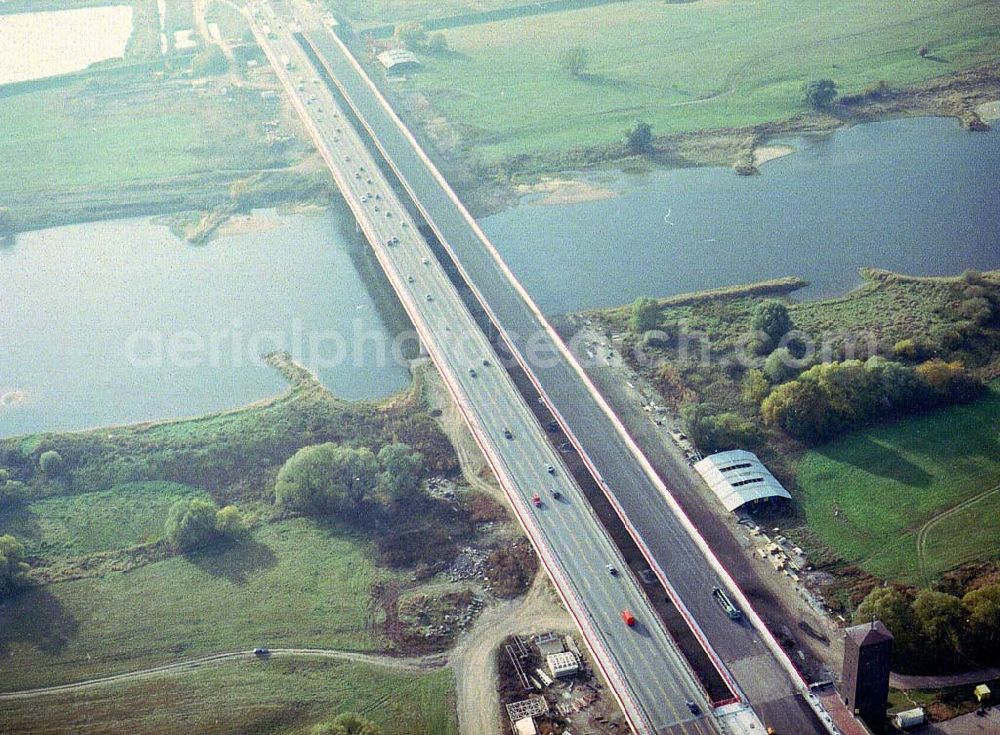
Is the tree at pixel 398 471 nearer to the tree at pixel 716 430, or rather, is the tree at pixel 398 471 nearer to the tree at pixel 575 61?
the tree at pixel 716 430

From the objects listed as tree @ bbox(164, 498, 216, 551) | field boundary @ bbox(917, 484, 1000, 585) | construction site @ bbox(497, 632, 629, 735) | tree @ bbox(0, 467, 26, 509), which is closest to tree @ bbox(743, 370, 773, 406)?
field boundary @ bbox(917, 484, 1000, 585)

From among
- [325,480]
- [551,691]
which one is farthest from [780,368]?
[325,480]

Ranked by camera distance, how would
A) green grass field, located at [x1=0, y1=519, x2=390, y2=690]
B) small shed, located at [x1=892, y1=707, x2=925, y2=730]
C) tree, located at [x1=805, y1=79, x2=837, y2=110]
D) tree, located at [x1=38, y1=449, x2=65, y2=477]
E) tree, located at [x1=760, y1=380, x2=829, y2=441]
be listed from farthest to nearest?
tree, located at [x1=805, y1=79, x2=837, y2=110], tree, located at [x1=38, y1=449, x2=65, y2=477], tree, located at [x1=760, y1=380, x2=829, y2=441], green grass field, located at [x1=0, y1=519, x2=390, y2=690], small shed, located at [x1=892, y1=707, x2=925, y2=730]

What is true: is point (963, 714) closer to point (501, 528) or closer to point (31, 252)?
point (501, 528)

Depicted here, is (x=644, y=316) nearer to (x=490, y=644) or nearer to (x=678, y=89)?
(x=490, y=644)

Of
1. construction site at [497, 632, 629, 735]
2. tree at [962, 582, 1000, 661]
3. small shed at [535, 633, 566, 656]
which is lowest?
construction site at [497, 632, 629, 735]

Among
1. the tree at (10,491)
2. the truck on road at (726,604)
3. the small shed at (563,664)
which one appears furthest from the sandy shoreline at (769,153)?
the tree at (10,491)

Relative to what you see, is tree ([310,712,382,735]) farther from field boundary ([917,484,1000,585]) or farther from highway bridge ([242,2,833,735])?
field boundary ([917,484,1000,585])
